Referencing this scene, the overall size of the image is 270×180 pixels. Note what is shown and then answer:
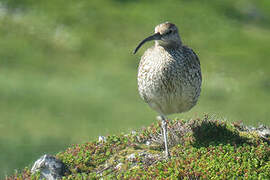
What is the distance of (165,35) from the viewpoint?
9.60 metres

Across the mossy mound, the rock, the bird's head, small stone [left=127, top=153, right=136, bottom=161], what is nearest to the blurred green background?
the mossy mound

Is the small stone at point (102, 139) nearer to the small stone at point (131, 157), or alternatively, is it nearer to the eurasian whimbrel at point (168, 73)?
the small stone at point (131, 157)

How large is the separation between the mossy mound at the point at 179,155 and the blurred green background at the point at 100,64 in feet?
12.2

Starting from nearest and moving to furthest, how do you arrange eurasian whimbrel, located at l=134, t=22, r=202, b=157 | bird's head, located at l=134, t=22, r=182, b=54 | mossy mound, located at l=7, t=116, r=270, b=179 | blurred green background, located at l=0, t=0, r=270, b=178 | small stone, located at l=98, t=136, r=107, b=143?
1. mossy mound, located at l=7, t=116, r=270, b=179
2. bird's head, located at l=134, t=22, r=182, b=54
3. eurasian whimbrel, located at l=134, t=22, r=202, b=157
4. small stone, located at l=98, t=136, r=107, b=143
5. blurred green background, located at l=0, t=0, r=270, b=178

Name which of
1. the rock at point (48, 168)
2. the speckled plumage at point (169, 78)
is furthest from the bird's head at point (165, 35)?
the rock at point (48, 168)

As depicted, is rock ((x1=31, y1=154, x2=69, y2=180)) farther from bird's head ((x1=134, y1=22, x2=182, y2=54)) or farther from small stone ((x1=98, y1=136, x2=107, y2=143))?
bird's head ((x1=134, y1=22, x2=182, y2=54))

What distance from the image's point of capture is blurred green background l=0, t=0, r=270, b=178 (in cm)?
1709

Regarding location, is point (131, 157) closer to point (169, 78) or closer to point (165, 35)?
point (169, 78)

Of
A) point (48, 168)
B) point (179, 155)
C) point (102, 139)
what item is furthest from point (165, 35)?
point (48, 168)

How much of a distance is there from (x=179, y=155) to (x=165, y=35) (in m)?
2.35

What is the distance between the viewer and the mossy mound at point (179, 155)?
8914 millimetres

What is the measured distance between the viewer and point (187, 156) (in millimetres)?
9656

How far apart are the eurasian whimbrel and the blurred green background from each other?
5.29 metres

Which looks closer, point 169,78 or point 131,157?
point 169,78
